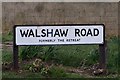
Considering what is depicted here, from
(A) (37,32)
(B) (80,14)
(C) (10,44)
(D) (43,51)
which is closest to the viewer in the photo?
(A) (37,32)

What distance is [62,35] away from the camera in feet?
30.9

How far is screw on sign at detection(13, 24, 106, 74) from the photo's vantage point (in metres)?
9.38

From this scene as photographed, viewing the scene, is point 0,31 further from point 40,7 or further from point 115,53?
point 115,53

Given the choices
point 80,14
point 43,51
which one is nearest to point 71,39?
point 43,51

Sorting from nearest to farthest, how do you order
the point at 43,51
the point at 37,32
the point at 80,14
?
1. the point at 37,32
2. the point at 43,51
3. the point at 80,14

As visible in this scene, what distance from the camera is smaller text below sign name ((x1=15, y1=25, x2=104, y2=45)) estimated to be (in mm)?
9383

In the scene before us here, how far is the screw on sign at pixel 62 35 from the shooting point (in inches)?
369

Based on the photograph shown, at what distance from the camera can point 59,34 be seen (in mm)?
9422

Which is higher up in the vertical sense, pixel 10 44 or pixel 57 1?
pixel 57 1

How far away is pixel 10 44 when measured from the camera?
13.0 m

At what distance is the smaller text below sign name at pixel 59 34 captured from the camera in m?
9.38

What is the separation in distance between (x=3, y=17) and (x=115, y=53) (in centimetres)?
760

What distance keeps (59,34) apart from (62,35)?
0.21ft

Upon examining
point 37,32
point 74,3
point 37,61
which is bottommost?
point 37,61
